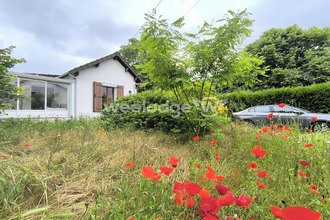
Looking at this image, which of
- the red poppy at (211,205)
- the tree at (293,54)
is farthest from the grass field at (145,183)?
the tree at (293,54)

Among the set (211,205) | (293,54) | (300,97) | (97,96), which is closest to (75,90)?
(97,96)

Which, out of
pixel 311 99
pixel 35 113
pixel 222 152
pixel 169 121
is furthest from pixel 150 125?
pixel 311 99

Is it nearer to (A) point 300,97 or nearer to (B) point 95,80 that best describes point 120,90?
(B) point 95,80

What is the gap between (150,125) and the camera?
3912 millimetres

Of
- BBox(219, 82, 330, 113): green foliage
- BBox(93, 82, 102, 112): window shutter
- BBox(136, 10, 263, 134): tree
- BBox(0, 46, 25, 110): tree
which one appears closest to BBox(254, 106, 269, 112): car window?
BBox(219, 82, 330, 113): green foliage

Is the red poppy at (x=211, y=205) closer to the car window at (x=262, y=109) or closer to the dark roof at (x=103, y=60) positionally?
the car window at (x=262, y=109)

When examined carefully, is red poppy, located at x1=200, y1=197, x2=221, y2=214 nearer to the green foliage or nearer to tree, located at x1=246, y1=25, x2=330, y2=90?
the green foliage

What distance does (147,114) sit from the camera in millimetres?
3799

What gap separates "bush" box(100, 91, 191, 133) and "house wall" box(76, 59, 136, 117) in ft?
15.2

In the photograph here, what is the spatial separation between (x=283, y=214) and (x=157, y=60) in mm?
2329

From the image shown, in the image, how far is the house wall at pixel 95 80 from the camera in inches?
346

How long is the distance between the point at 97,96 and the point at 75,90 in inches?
45.8

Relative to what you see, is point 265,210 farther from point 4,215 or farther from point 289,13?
point 289,13

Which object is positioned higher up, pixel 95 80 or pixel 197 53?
pixel 95 80
